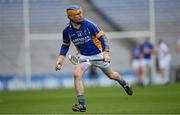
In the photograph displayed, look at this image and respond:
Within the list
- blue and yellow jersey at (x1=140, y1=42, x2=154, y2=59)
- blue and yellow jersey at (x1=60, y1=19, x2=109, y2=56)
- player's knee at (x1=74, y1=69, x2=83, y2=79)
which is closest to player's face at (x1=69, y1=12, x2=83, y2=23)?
blue and yellow jersey at (x1=60, y1=19, x2=109, y2=56)

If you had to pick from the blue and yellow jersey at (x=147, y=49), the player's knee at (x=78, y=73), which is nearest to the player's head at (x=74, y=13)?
the player's knee at (x=78, y=73)

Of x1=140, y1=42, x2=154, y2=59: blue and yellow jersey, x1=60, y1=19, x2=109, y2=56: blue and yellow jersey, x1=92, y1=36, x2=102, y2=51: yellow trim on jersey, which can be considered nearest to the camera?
x1=60, y1=19, x2=109, y2=56: blue and yellow jersey

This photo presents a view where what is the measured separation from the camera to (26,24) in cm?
3394

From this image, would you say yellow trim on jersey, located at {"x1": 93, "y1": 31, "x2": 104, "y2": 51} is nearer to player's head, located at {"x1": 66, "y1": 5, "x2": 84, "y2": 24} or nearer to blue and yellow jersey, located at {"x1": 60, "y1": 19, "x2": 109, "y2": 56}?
blue and yellow jersey, located at {"x1": 60, "y1": 19, "x2": 109, "y2": 56}

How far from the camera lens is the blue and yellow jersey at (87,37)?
15359 mm

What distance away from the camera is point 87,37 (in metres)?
15.4

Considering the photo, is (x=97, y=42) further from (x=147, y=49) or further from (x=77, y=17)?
(x=147, y=49)

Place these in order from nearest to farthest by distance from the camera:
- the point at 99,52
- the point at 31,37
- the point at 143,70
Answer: the point at 99,52
the point at 143,70
the point at 31,37

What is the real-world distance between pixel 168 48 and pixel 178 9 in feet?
6.15

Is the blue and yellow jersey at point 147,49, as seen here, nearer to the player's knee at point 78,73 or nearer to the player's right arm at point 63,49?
the player's right arm at point 63,49

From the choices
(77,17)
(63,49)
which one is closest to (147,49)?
(63,49)

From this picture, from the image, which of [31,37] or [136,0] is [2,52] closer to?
[31,37]

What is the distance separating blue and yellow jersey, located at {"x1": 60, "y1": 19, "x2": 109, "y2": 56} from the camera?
50.4ft

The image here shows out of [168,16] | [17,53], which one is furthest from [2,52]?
[168,16]
